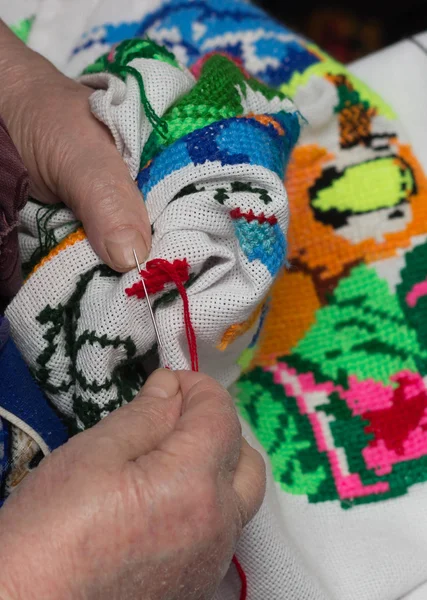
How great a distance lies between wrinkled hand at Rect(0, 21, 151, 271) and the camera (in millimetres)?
600

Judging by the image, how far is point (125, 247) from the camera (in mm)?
586

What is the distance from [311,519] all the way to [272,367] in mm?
180

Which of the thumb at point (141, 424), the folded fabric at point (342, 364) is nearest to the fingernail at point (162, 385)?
the thumb at point (141, 424)

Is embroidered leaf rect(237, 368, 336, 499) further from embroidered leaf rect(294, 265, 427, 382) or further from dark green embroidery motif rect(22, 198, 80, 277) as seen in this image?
dark green embroidery motif rect(22, 198, 80, 277)

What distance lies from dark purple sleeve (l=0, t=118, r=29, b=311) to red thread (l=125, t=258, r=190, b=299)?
0.12 meters

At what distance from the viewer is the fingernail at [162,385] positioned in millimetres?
526

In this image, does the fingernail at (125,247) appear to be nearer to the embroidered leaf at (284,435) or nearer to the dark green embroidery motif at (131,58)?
the dark green embroidery motif at (131,58)

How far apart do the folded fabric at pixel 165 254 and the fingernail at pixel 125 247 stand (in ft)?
0.04

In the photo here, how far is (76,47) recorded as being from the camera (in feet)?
3.45

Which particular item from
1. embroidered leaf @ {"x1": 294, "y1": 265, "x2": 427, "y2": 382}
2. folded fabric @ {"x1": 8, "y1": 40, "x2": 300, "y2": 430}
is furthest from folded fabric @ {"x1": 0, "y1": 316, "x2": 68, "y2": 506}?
embroidered leaf @ {"x1": 294, "y1": 265, "x2": 427, "y2": 382}

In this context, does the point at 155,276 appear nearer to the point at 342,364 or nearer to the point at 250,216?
the point at 250,216

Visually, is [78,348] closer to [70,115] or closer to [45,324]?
[45,324]

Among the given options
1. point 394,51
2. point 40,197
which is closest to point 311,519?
point 40,197

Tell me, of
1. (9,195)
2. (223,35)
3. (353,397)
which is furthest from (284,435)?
(223,35)
